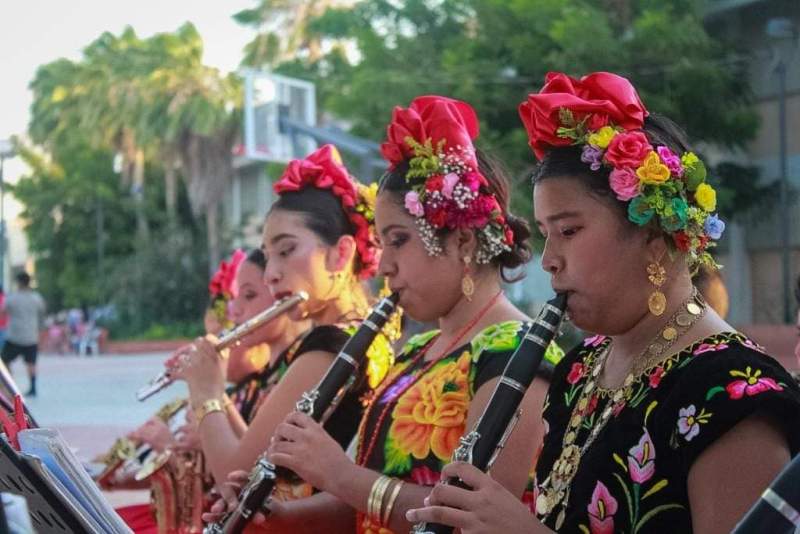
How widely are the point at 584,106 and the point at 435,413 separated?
91cm

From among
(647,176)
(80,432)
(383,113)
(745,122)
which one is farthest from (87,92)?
(647,176)

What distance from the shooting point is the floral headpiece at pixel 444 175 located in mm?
3051

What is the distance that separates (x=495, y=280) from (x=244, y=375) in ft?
7.82

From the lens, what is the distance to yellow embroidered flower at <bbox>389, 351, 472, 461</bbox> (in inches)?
109

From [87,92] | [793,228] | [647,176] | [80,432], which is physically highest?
[87,92]

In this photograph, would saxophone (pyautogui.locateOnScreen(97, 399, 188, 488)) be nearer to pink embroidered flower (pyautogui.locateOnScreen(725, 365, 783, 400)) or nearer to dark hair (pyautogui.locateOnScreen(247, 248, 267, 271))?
dark hair (pyautogui.locateOnScreen(247, 248, 267, 271))

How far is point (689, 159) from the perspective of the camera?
2.26m

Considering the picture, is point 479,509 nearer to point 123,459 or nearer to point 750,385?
point 750,385

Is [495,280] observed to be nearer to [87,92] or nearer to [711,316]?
[711,316]

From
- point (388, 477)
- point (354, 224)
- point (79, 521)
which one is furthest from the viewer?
point (354, 224)

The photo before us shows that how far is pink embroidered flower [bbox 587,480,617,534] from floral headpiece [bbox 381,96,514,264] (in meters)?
1.14

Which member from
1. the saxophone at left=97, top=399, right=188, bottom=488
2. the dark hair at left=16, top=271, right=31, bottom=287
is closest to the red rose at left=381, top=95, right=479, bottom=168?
the saxophone at left=97, top=399, right=188, bottom=488

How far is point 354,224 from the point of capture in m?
4.01

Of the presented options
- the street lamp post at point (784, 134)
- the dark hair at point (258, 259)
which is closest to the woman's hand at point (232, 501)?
the dark hair at point (258, 259)
